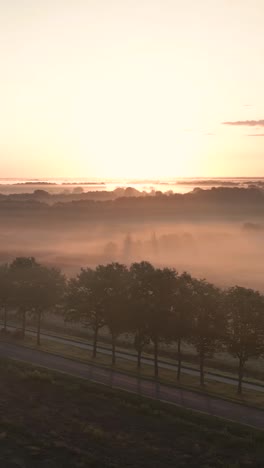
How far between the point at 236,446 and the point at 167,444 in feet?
20.6

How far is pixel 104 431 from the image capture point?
46.1m

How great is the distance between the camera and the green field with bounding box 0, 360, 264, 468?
39.7 metres

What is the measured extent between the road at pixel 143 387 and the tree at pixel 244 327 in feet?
20.4

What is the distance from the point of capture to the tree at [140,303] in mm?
68625

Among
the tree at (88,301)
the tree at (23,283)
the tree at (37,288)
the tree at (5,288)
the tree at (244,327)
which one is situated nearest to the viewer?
the tree at (244,327)

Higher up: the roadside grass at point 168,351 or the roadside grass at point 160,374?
the roadside grass at point 160,374

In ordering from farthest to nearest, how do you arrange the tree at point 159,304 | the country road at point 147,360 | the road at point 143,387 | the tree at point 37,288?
the tree at point 37,288
the tree at point 159,304
the country road at point 147,360
the road at point 143,387

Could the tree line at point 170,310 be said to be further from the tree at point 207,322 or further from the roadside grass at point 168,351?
the roadside grass at point 168,351

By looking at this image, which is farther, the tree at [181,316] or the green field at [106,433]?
the tree at [181,316]

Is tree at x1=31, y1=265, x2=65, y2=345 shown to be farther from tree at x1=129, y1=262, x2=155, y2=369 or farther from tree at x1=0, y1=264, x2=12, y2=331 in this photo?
tree at x1=129, y1=262, x2=155, y2=369

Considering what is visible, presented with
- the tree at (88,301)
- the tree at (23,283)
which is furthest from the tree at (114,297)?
the tree at (23,283)

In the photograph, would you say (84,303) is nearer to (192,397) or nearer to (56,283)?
(56,283)

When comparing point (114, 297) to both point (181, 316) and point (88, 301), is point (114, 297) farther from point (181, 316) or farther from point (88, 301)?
point (181, 316)

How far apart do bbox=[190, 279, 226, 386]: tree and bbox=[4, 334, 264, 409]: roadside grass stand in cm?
253
